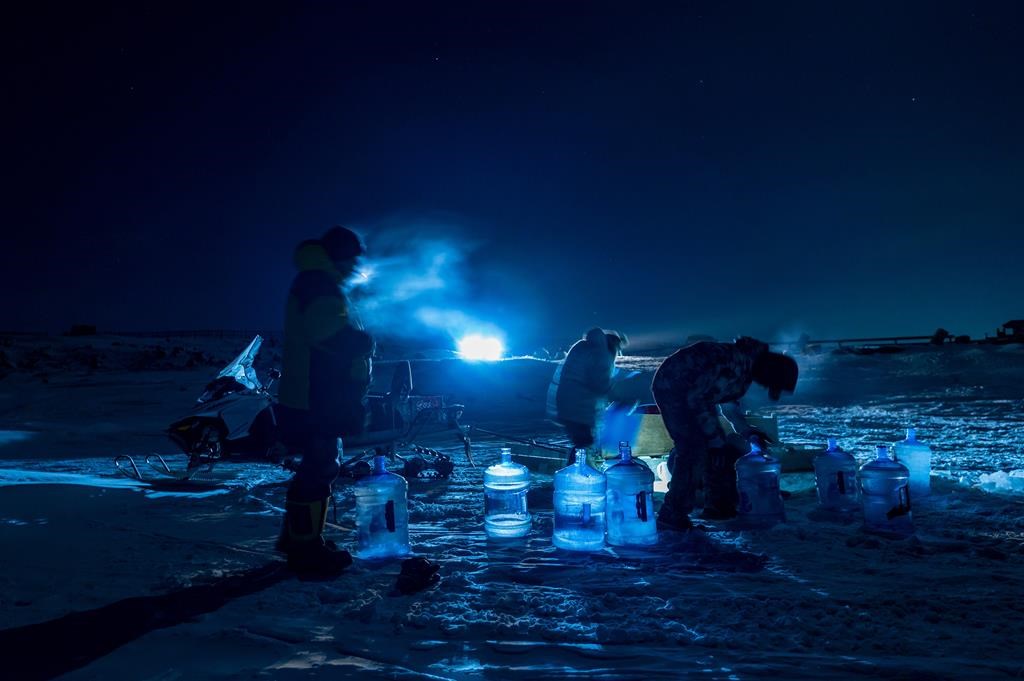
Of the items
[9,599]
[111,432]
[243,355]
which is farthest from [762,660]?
[111,432]

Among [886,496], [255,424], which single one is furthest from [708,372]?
[255,424]

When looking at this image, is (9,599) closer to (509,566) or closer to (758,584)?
(509,566)

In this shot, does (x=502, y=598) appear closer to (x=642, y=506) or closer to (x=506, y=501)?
(x=642, y=506)

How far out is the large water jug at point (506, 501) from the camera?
5881mm

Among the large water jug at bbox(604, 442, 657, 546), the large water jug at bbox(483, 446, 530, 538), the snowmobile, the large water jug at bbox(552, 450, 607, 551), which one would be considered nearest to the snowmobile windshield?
the snowmobile

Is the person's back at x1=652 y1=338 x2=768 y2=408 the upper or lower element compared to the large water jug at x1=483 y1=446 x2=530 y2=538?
upper

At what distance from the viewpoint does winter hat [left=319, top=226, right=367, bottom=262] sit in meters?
4.82

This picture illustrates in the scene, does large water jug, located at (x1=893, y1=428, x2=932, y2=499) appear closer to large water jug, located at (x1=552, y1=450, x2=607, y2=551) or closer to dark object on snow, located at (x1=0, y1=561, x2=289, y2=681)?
large water jug, located at (x1=552, y1=450, x2=607, y2=551)

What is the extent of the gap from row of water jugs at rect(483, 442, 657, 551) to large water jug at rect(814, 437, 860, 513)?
7.13 ft

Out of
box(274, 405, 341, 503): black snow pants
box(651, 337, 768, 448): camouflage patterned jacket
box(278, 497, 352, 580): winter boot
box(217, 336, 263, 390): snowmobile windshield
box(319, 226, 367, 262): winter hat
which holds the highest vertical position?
box(319, 226, 367, 262): winter hat

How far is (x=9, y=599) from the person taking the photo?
3.90m

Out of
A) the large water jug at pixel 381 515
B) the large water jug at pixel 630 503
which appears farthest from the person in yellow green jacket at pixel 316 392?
the large water jug at pixel 630 503

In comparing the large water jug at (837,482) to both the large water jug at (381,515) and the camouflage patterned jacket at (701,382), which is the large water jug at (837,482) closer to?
the camouflage patterned jacket at (701,382)

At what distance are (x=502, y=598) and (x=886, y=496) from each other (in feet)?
12.1
